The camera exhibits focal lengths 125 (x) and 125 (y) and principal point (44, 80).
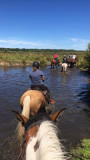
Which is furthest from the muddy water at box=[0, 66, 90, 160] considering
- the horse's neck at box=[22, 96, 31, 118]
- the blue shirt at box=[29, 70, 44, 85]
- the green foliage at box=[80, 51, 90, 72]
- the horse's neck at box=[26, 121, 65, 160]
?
the green foliage at box=[80, 51, 90, 72]

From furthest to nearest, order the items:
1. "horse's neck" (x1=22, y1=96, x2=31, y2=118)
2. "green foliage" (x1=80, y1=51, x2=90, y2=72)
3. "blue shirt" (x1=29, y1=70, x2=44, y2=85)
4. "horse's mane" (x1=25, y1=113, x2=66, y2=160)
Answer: "green foliage" (x1=80, y1=51, x2=90, y2=72) < "blue shirt" (x1=29, y1=70, x2=44, y2=85) < "horse's neck" (x1=22, y1=96, x2=31, y2=118) < "horse's mane" (x1=25, y1=113, x2=66, y2=160)

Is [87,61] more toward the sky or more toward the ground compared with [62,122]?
more toward the sky

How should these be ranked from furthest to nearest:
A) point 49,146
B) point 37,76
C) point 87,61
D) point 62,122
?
point 87,61 < point 62,122 < point 37,76 < point 49,146

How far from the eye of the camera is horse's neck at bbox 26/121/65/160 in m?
1.16

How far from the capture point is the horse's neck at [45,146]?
116 centimetres

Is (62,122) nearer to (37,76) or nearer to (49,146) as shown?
(37,76)

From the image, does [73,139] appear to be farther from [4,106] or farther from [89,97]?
[89,97]

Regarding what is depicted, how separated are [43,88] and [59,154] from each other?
3.99 metres

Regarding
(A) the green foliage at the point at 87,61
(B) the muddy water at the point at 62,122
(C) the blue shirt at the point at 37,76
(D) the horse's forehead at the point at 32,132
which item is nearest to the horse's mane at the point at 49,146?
(D) the horse's forehead at the point at 32,132

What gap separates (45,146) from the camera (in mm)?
1247

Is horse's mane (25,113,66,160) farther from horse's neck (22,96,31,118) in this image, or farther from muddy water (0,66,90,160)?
horse's neck (22,96,31,118)

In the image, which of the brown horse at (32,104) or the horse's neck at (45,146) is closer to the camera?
the horse's neck at (45,146)

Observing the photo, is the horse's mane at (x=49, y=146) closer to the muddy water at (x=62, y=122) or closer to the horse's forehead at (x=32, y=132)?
the horse's forehead at (x=32, y=132)

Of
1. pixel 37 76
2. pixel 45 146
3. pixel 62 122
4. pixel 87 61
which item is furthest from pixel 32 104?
pixel 87 61
